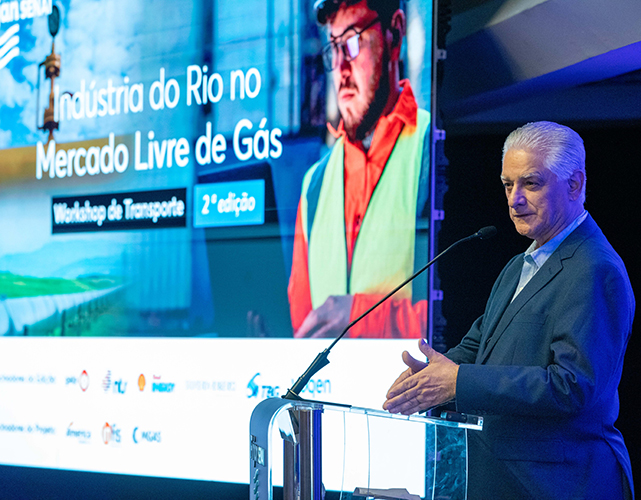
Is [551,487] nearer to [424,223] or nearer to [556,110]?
[424,223]

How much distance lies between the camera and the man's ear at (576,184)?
1606 millimetres

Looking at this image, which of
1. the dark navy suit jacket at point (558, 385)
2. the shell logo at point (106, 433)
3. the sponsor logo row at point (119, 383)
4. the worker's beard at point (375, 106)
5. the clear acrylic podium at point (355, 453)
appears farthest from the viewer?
the shell logo at point (106, 433)

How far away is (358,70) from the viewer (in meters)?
3.11

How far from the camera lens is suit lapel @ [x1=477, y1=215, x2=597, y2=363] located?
5.15 feet

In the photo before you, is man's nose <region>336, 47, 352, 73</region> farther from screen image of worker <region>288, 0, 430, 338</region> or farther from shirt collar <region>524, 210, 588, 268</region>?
shirt collar <region>524, 210, 588, 268</region>

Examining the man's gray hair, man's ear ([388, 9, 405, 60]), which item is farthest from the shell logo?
the man's gray hair

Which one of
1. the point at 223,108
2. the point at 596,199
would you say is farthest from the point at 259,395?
the point at 596,199

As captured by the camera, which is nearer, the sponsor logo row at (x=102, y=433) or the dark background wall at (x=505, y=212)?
the dark background wall at (x=505, y=212)

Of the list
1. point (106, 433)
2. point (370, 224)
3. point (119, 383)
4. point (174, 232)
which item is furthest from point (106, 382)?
point (370, 224)

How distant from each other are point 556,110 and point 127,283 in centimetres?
218

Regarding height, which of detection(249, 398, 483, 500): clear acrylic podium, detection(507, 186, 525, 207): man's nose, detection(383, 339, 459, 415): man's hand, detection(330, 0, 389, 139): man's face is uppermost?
detection(330, 0, 389, 139): man's face

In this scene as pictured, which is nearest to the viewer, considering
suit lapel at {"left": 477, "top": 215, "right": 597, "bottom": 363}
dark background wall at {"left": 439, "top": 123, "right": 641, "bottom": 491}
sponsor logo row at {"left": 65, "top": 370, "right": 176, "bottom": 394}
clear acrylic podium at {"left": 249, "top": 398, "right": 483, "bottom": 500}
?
clear acrylic podium at {"left": 249, "top": 398, "right": 483, "bottom": 500}

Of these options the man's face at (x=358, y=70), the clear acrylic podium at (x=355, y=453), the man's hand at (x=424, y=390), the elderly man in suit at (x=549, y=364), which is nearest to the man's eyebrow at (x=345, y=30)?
the man's face at (x=358, y=70)

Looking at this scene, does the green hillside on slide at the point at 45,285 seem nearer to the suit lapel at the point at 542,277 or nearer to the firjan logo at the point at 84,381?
the firjan logo at the point at 84,381
